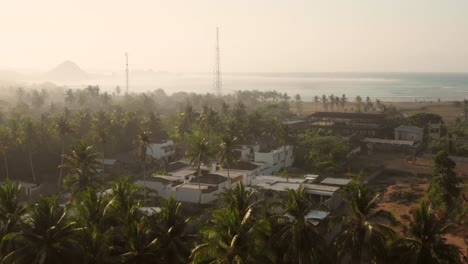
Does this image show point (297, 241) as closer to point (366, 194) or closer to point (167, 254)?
point (366, 194)

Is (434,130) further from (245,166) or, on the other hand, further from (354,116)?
(245,166)

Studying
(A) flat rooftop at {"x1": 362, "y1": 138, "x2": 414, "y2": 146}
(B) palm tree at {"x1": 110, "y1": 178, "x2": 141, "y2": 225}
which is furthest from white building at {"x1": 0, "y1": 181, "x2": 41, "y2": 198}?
(A) flat rooftop at {"x1": 362, "y1": 138, "x2": 414, "y2": 146}

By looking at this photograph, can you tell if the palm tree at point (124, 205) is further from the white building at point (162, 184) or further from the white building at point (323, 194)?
the white building at point (323, 194)

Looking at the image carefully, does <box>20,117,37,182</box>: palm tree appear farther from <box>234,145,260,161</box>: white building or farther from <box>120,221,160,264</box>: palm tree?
<box>120,221,160,264</box>: palm tree

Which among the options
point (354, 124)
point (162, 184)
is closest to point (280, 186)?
point (162, 184)

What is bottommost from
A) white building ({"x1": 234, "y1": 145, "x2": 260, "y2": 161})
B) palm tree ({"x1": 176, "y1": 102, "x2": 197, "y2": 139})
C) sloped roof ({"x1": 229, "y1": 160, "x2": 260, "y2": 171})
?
sloped roof ({"x1": 229, "y1": 160, "x2": 260, "y2": 171})

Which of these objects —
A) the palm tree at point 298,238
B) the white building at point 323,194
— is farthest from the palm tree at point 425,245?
the white building at point 323,194

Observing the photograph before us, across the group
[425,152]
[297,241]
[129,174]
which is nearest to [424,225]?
[297,241]
